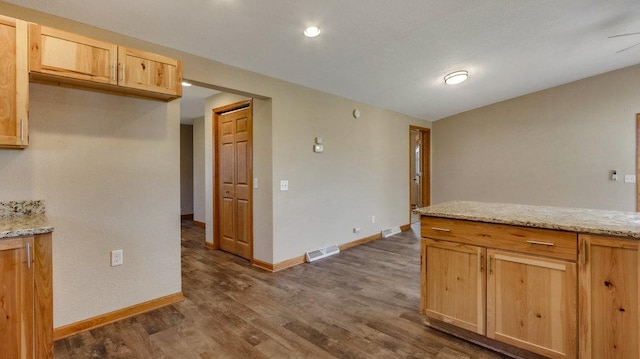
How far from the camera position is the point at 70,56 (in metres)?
1.93

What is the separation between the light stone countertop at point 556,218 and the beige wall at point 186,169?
253 inches

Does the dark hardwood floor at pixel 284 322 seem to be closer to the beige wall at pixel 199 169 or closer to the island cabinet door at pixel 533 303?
the island cabinet door at pixel 533 303

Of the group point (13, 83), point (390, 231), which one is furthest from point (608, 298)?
point (390, 231)

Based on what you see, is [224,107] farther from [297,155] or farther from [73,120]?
[73,120]

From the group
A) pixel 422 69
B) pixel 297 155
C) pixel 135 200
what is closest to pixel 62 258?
pixel 135 200

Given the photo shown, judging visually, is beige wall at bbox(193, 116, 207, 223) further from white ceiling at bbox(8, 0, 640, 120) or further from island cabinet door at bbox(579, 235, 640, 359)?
island cabinet door at bbox(579, 235, 640, 359)

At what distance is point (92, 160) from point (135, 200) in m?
0.45

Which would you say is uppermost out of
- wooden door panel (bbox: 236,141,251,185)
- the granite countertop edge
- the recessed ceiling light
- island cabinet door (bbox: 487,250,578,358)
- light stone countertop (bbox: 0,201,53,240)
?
the recessed ceiling light

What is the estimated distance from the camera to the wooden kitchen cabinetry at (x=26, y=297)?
5.00 ft

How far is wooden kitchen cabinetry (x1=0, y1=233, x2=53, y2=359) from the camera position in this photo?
1523 millimetres

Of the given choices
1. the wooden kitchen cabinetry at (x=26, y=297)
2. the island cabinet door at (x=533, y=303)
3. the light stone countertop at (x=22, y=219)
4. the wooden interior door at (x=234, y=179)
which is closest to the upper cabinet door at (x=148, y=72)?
the light stone countertop at (x=22, y=219)

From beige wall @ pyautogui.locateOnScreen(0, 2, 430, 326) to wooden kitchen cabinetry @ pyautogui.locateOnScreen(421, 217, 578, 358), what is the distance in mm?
1989

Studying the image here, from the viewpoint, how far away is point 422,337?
86.0 inches

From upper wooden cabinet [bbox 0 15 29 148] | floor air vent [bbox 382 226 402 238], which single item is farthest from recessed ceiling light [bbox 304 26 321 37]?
floor air vent [bbox 382 226 402 238]
